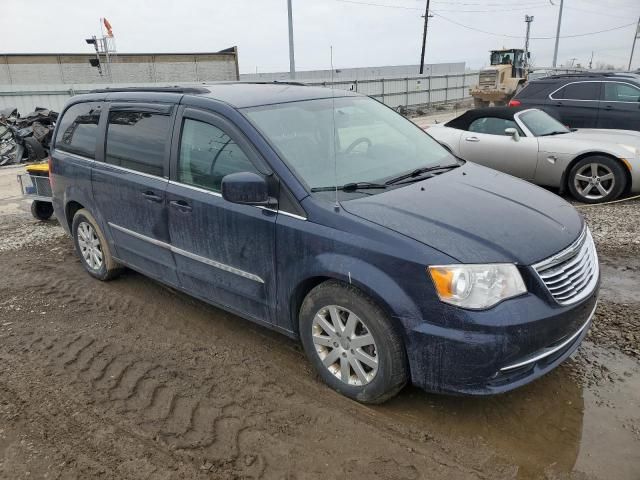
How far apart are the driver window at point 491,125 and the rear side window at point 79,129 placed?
5.96 m

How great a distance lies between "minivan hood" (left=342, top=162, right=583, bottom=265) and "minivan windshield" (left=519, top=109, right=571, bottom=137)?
196 inches

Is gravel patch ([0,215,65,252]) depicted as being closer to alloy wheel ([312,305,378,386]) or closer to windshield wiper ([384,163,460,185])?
alloy wheel ([312,305,378,386])

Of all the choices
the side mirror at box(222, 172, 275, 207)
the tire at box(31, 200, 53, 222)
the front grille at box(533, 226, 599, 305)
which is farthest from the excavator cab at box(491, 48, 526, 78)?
the side mirror at box(222, 172, 275, 207)

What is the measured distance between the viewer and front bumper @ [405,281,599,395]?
102 inches

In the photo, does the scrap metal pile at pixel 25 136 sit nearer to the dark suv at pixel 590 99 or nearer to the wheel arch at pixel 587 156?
the dark suv at pixel 590 99

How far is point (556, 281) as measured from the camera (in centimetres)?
279

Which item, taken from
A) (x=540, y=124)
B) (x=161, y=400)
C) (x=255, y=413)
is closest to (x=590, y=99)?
(x=540, y=124)

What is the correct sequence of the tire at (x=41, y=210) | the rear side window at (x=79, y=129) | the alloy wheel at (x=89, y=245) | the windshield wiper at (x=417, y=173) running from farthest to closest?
the tire at (x=41, y=210), the alloy wheel at (x=89, y=245), the rear side window at (x=79, y=129), the windshield wiper at (x=417, y=173)

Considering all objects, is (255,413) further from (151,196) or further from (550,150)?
(550,150)

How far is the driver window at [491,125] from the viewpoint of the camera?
8.15 meters

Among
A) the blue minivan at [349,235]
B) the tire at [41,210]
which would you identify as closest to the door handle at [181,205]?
the blue minivan at [349,235]

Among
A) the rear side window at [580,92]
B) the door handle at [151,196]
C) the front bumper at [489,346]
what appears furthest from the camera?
the rear side window at [580,92]

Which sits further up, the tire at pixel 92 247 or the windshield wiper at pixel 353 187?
the windshield wiper at pixel 353 187

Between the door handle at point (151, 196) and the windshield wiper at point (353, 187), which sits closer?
the windshield wiper at point (353, 187)
